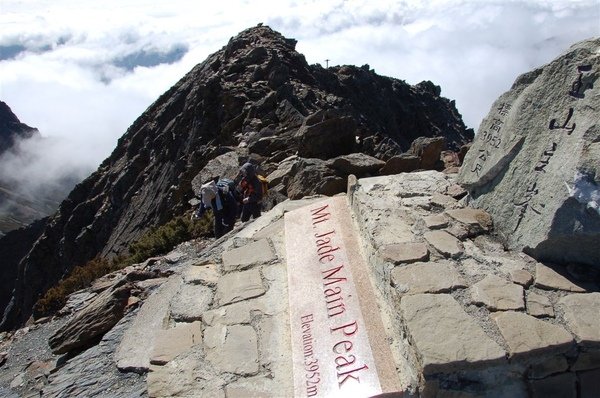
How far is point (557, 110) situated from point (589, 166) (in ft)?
2.74

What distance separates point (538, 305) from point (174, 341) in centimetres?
307

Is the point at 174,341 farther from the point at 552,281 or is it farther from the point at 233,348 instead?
the point at 552,281

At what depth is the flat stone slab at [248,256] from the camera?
6.02m

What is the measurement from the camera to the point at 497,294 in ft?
14.0

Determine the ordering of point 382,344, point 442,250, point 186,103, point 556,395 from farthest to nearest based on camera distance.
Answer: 1. point 186,103
2. point 442,250
3. point 382,344
4. point 556,395

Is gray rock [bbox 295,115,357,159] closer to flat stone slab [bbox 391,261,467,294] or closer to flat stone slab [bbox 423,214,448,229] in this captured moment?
flat stone slab [bbox 423,214,448,229]

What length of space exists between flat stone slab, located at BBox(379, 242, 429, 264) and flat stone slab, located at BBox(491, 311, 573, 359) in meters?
0.93

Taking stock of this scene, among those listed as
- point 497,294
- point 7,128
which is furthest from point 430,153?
point 7,128

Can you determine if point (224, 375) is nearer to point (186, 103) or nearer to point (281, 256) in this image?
point (281, 256)

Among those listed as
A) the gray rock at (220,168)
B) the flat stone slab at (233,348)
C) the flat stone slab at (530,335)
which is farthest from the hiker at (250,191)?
the flat stone slab at (530,335)

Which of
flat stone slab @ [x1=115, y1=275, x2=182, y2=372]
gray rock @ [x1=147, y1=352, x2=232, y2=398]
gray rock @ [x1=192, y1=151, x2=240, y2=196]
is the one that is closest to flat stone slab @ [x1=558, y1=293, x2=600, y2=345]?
gray rock @ [x1=147, y1=352, x2=232, y2=398]

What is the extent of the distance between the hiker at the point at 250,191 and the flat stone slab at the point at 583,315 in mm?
7045

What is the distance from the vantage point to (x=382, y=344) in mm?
4395

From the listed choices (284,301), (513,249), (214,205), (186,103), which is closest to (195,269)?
(284,301)
